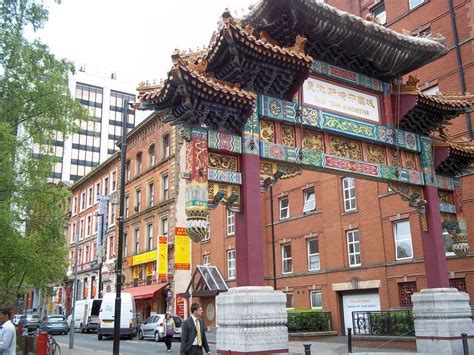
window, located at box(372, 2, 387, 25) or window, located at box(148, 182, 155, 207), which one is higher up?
window, located at box(372, 2, 387, 25)

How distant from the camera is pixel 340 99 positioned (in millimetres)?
12992

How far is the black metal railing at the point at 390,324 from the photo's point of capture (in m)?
19.7

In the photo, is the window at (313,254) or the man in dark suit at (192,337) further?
the window at (313,254)

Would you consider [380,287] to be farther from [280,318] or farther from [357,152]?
[280,318]

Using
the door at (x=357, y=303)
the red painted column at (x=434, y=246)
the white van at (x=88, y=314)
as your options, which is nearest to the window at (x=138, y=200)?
the white van at (x=88, y=314)

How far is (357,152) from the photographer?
13.0 metres

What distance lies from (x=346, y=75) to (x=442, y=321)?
7.05 metres

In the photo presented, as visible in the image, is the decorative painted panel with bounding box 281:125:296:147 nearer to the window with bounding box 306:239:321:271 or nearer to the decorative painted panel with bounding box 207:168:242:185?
the decorative painted panel with bounding box 207:168:242:185

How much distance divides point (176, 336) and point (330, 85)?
19454 millimetres

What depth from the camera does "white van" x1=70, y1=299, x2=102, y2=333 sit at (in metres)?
37.1

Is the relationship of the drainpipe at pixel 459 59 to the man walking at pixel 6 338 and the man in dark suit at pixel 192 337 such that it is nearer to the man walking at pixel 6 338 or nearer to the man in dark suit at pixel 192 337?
the man in dark suit at pixel 192 337

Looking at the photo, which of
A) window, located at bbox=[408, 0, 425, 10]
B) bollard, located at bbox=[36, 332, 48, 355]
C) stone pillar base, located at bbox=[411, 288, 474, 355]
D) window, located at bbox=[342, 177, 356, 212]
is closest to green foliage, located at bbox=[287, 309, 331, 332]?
window, located at bbox=[342, 177, 356, 212]

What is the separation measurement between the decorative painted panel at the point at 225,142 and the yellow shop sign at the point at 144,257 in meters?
30.8

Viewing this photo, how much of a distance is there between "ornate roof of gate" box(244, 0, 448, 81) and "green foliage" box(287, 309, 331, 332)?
15.8 metres
